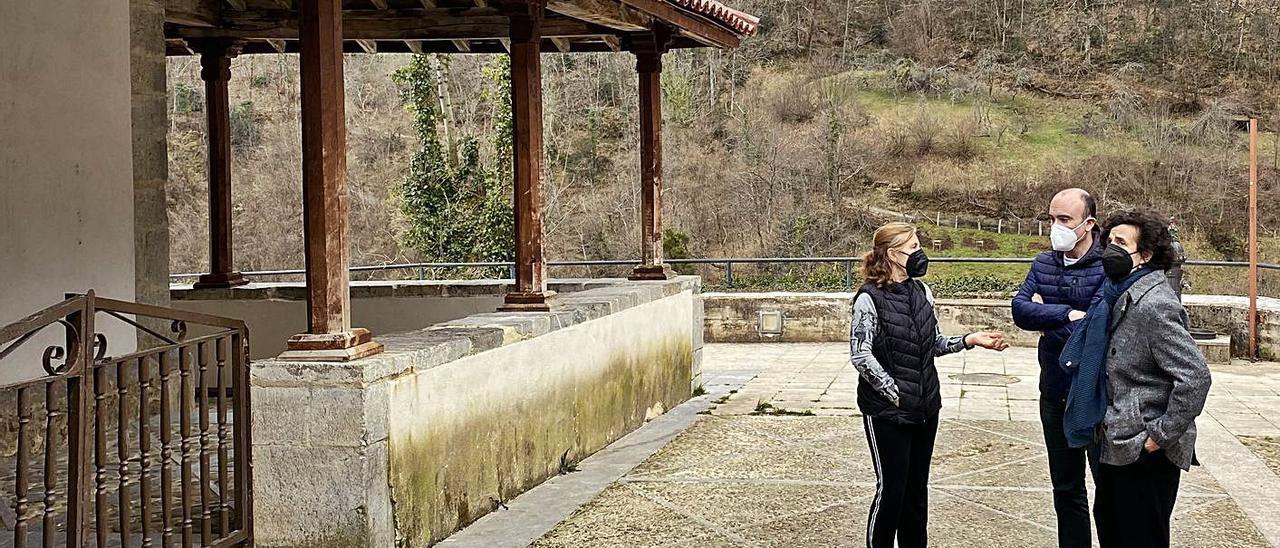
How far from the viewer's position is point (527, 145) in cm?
731

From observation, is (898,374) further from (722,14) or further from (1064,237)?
(722,14)

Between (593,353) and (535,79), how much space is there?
1.70 metres

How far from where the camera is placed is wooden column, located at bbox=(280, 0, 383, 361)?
4973 millimetres

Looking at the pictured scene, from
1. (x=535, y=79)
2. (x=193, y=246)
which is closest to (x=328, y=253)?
(x=535, y=79)

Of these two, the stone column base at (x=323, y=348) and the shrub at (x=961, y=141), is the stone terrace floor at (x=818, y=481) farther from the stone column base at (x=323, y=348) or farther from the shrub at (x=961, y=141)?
the shrub at (x=961, y=141)

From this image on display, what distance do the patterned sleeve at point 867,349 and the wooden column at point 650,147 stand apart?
5.20 meters

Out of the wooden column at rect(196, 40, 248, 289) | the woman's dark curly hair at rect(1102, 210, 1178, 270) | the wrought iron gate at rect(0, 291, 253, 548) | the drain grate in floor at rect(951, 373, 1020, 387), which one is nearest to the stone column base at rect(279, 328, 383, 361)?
the wrought iron gate at rect(0, 291, 253, 548)

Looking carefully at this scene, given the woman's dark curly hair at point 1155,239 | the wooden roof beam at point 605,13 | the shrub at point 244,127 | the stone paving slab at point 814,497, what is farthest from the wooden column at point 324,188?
the shrub at point 244,127

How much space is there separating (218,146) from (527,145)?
12.0 ft

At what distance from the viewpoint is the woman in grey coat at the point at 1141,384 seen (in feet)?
12.5

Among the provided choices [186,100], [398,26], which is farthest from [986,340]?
[186,100]

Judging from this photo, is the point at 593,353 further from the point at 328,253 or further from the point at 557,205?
the point at 557,205

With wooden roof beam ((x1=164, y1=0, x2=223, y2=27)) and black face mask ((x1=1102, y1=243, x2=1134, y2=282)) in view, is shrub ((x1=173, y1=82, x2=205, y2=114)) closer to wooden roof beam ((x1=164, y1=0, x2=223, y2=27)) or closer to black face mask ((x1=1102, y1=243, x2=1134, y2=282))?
wooden roof beam ((x1=164, y1=0, x2=223, y2=27))

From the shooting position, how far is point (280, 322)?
1009 cm
